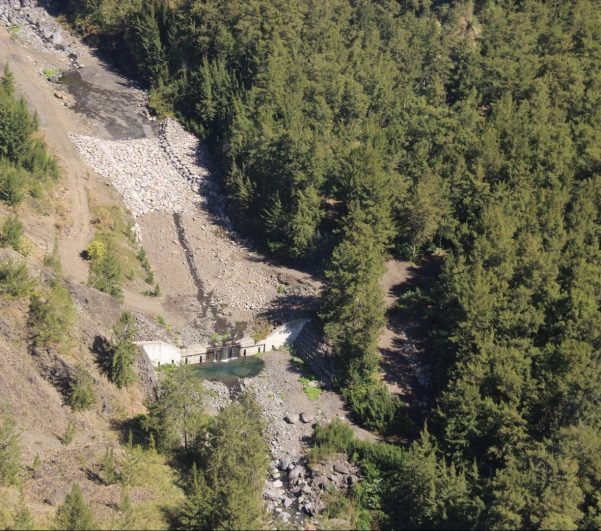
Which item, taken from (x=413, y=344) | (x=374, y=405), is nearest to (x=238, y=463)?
(x=374, y=405)

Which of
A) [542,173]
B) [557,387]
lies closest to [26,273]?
[557,387]

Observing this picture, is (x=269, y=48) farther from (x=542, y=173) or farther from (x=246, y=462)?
(x=246, y=462)

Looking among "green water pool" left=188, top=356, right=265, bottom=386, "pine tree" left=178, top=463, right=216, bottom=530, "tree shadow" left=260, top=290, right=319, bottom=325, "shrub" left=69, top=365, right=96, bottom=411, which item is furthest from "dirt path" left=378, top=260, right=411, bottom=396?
"shrub" left=69, top=365, right=96, bottom=411

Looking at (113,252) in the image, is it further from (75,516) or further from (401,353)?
(75,516)

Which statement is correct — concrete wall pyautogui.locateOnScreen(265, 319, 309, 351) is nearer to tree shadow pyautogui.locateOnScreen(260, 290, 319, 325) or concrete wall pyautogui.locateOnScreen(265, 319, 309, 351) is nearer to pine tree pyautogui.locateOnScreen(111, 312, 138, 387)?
tree shadow pyautogui.locateOnScreen(260, 290, 319, 325)

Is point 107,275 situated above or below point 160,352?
above

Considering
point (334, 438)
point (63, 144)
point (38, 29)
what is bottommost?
point (334, 438)

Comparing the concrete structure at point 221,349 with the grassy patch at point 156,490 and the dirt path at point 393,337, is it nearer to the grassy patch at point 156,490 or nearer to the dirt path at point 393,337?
the dirt path at point 393,337
